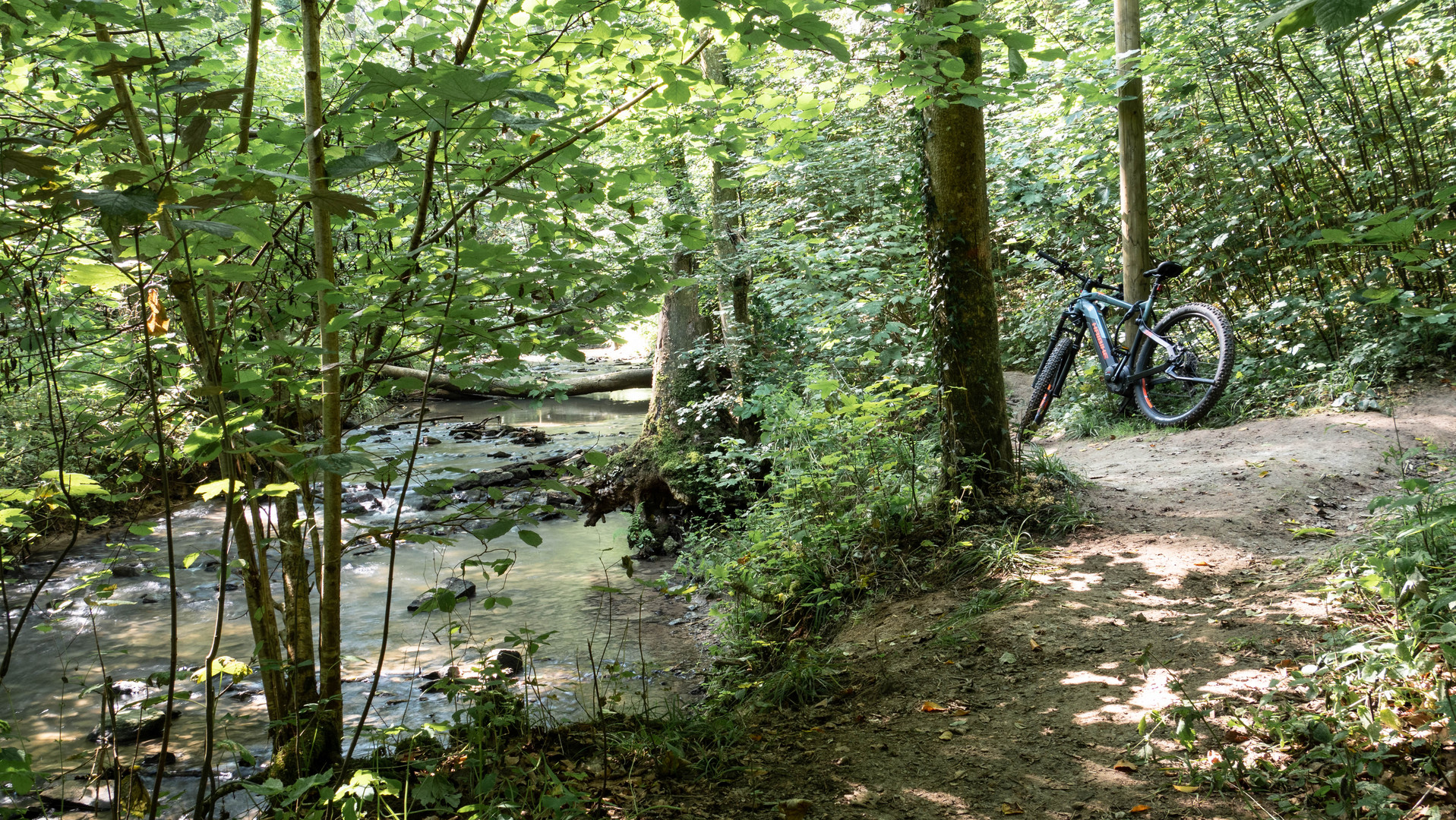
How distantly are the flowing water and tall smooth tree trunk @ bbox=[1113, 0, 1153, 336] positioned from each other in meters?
4.91

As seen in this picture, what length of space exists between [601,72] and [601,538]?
583 centimetres

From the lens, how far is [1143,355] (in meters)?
6.46

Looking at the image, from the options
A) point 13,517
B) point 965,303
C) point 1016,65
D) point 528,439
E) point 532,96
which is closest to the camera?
point 532,96

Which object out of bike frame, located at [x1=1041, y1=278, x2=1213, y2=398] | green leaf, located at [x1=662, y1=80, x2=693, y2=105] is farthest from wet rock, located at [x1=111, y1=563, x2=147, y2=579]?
bike frame, located at [x1=1041, y1=278, x2=1213, y2=398]

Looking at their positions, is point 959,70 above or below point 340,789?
above

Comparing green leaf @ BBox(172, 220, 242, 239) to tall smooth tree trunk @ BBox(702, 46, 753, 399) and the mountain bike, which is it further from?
tall smooth tree trunk @ BBox(702, 46, 753, 399)

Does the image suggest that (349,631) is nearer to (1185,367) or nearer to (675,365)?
(675,365)

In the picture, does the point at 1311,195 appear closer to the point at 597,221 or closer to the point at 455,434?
the point at 597,221

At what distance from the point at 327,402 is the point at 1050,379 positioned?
5.82m

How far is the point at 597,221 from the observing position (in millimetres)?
→ 2945

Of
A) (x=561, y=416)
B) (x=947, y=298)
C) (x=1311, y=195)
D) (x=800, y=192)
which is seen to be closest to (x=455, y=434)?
(x=561, y=416)

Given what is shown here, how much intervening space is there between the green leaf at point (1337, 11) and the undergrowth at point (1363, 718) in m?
1.85

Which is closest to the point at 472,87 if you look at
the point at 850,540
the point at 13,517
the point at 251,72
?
the point at 251,72

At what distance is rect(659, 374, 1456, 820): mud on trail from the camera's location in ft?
8.07
